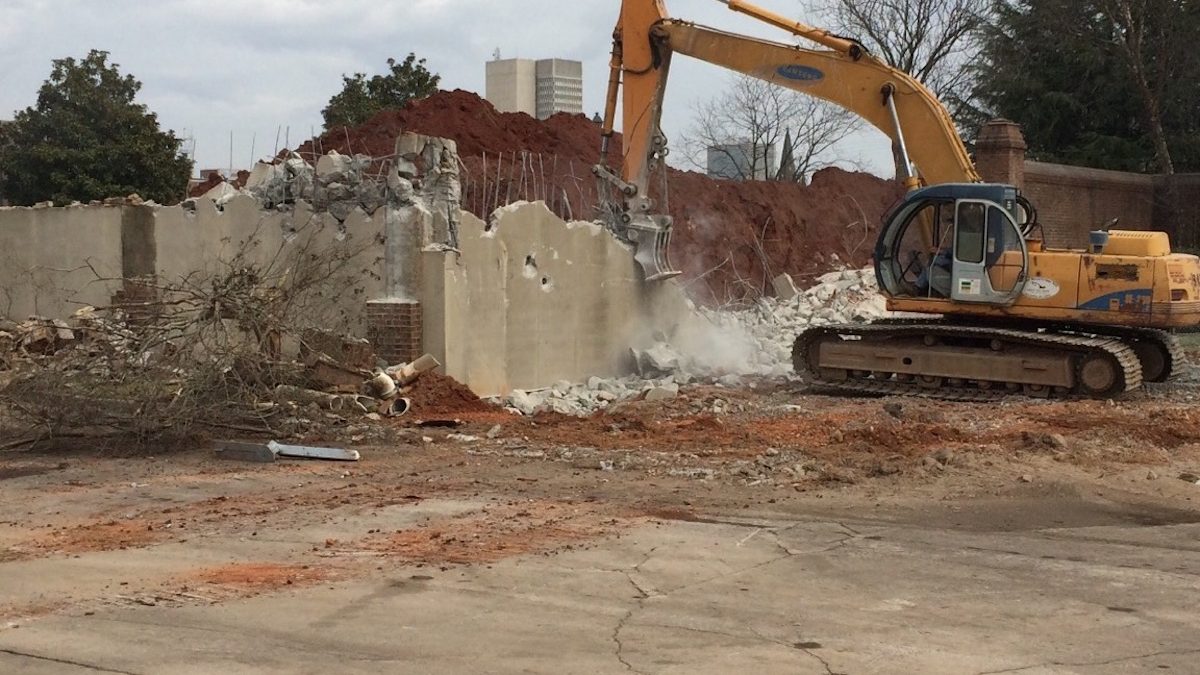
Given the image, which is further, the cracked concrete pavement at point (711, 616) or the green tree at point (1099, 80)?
the green tree at point (1099, 80)

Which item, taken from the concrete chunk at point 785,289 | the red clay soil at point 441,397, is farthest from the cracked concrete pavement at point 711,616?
the concrete chunk at point 785,289

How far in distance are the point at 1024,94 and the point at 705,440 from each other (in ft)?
88.6

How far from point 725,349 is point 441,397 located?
6.29 meters

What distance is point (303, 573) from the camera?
7047 mm

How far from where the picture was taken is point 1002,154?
2675 cm

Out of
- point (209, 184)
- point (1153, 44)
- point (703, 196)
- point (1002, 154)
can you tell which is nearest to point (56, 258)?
point (209, 184)

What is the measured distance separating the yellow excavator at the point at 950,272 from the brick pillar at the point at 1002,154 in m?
11.2

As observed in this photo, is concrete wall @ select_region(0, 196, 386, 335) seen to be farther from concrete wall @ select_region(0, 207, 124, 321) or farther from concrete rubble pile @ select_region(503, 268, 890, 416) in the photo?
concrete rubble pile @ select_region(503, 268, 890, 416)

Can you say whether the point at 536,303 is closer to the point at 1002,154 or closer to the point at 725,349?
the point at 725,349

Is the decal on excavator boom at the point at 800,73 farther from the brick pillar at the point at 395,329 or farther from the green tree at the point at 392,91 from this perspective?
the green tree at the point at 392,91

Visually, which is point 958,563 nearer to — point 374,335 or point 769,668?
point 769,668

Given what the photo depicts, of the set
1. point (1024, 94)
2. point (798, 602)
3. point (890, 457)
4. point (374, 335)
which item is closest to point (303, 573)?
point (798, 602)

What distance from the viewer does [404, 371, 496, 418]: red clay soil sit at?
43.7 ft

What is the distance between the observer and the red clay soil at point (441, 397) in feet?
43.7
